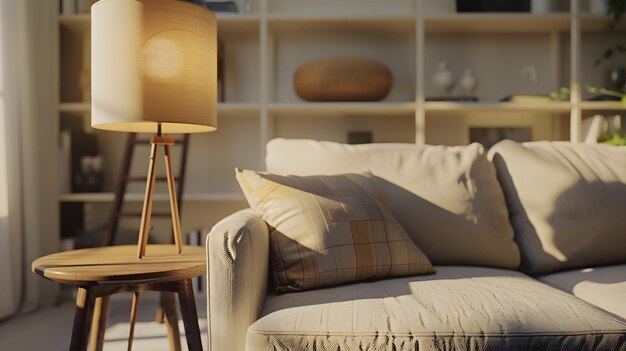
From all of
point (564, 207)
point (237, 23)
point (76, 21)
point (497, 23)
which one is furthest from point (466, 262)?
point (76, 21)

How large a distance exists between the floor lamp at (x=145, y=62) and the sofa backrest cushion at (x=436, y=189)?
0.55 metres

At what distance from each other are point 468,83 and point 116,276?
93.0 inches

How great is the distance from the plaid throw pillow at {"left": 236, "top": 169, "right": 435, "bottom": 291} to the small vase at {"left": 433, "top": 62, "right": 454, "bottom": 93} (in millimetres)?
1636

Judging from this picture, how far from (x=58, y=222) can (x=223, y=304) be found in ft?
6.98

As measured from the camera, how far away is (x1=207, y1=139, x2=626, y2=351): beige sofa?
1.18 meters

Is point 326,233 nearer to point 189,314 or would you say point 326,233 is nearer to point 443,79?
point 189,314

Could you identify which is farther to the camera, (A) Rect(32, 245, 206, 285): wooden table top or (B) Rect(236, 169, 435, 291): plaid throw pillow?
(B) Rect(236, 169, 435, 291): plaid throw pillow

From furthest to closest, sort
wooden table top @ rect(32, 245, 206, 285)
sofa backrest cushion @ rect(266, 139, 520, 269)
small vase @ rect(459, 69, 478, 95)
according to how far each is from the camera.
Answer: small vase @ rect(459, 69, 478, 95) → sofa backrest cushion @ rect(266, 139, 520, 269) → wooden table top @ rect(32, 245, 206, 285)

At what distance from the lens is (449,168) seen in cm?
187

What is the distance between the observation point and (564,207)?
5.91 ft

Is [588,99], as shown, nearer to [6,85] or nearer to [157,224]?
[157,224]

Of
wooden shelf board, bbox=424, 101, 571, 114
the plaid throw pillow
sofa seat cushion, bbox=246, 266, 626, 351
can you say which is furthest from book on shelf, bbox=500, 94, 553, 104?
sofa seat cushion, bbox=246, 266, 626, 351

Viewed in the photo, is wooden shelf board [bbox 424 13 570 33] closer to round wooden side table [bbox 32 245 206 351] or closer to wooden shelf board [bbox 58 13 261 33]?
wooden shelf board [bbox 58 13 261 33]

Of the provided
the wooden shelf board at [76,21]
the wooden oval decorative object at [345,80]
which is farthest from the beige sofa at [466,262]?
the wooden shelf board at [76,21]
